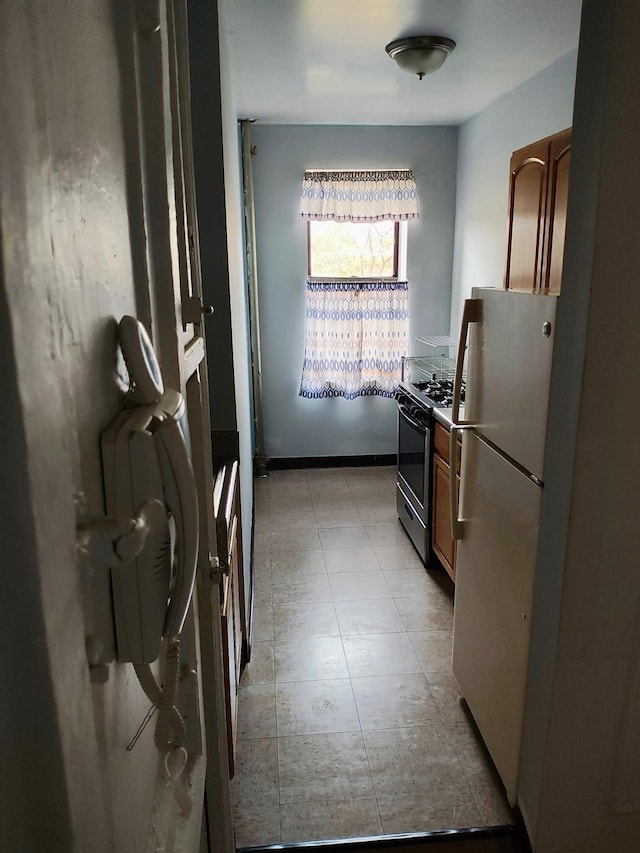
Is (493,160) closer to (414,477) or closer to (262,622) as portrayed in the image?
(414,477)

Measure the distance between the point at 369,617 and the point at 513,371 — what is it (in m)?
1.59

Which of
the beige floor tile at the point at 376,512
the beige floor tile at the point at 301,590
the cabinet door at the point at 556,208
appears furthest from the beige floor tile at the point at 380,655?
the cabinet door at the point at 556,208

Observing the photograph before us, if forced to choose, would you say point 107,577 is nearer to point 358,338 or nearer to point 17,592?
point 17,592

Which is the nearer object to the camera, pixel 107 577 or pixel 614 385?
pixel 107 577

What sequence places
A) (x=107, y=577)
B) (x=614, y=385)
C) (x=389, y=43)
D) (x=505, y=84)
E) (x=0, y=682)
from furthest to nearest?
(x=505, y=84) → (x=389, y=43) → (x=614, y=385) → (x=107, y=577) → (x=0, y=682)

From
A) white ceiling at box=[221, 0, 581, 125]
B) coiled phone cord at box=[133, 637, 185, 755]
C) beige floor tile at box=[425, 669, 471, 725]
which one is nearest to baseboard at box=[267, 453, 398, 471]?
white ceiling at box=[221, 0, 581, 125]

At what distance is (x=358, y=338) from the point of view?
4.79 meters

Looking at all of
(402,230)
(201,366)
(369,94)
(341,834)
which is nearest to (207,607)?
(201,366)

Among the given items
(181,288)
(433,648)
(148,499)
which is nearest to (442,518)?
(433,648)

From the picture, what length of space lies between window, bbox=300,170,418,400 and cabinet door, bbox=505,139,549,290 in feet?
4.94

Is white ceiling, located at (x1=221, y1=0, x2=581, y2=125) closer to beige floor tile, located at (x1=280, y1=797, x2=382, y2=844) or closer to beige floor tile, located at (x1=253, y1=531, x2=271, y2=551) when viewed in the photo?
beige floor tile, located at (x1=253, y1=531, x2=271, y2=551)

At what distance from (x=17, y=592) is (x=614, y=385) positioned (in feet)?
4.52

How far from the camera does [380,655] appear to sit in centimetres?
266

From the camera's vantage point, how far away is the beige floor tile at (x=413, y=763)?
77.6 inches
